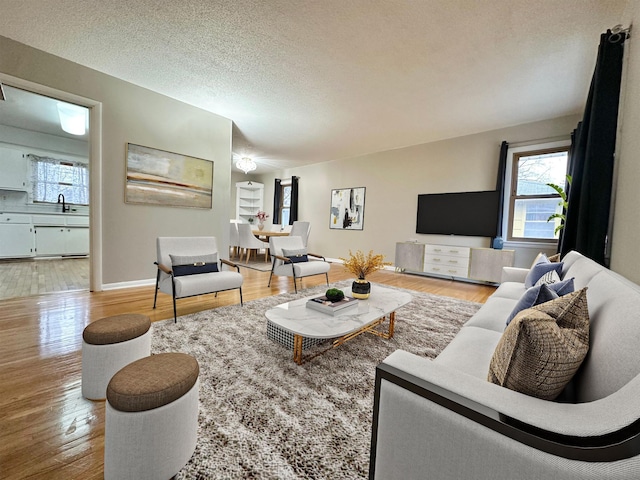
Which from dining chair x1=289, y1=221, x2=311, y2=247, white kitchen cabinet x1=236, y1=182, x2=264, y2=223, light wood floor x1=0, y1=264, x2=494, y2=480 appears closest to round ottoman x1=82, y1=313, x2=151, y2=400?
light wood floor x1=0, y1=264, x2=494, y2=480

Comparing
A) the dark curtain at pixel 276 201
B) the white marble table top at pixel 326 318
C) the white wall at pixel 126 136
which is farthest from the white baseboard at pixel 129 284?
the dark curtain at pixel 276 201

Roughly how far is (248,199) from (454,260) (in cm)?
688

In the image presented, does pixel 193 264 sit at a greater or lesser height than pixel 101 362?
greater

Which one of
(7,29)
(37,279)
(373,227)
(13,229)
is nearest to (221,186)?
(7,29)

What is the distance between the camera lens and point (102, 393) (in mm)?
1497

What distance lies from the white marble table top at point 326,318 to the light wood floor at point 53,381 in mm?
1076

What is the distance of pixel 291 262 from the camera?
12.7 feet

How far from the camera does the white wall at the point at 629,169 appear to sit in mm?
1606

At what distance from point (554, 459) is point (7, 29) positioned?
16.4 ft

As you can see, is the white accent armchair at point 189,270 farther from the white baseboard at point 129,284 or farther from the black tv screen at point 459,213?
the black tv screen at point 459,213

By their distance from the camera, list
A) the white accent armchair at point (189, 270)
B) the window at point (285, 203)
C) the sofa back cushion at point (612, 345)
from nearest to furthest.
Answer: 1. the sofa back cushion at point (612, 345)
2. the white accent armchair at point (189, 270)
3. the window at point (285, 203)

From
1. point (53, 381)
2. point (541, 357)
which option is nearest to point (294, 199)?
point (53, 381)

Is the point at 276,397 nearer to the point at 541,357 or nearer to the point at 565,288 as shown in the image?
the point at 541,357

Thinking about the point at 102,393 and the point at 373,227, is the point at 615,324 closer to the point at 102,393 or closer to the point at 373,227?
the point at 102,393
